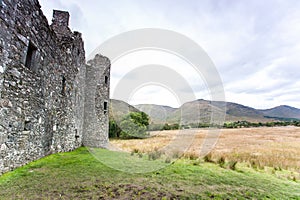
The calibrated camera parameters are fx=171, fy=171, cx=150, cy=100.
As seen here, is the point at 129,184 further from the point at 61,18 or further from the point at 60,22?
the point at 61,18

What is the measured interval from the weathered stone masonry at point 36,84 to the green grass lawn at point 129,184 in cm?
83

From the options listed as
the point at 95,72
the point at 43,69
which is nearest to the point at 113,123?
the point at 95,72

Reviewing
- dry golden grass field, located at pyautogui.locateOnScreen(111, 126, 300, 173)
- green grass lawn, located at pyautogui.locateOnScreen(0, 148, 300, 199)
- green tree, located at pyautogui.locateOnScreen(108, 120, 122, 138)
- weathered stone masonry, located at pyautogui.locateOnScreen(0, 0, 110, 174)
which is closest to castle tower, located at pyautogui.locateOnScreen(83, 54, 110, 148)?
weathered stone masonry, located at pyautogui.locateOnScreen(0, 0, 110, 174)

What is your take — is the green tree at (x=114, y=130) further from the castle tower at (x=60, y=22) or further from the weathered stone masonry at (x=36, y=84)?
the castle tower at (x=60, y=22)

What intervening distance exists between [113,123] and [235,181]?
3012cm

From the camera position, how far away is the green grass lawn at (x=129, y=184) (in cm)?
392

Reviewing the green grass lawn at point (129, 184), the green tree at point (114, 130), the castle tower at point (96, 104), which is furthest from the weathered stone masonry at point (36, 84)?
the green tree at point (114, 130)

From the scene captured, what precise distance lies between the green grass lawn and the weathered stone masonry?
2.73 ft

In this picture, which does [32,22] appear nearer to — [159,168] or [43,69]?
[43,69]

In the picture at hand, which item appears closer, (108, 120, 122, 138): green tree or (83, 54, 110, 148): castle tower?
(83, 54, 110, 148): castle tower

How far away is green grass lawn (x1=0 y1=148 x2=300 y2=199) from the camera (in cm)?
392

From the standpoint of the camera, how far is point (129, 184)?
185 inches

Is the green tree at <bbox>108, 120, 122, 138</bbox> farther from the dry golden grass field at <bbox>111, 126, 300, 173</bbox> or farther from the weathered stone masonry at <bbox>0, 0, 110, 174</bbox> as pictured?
the weathered stone masonry at <bbox>0, 0, 110, 174</bbox>

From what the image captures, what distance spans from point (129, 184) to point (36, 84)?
4763mm
